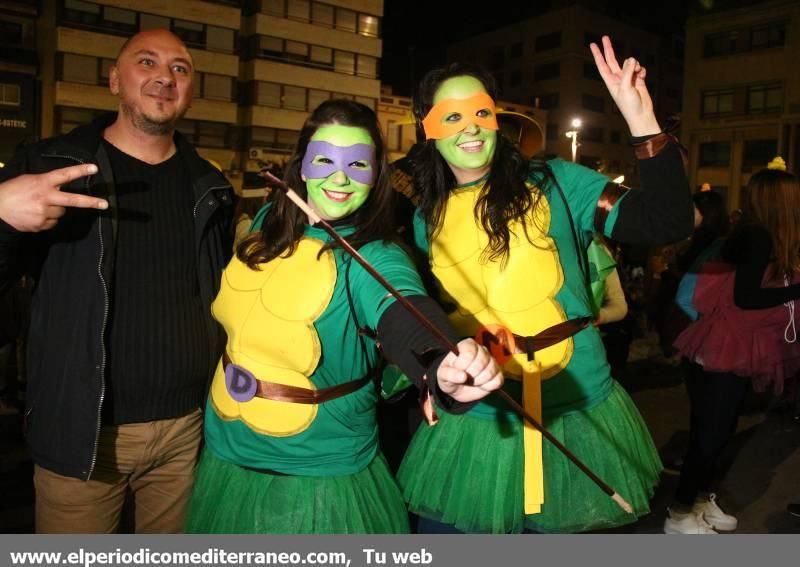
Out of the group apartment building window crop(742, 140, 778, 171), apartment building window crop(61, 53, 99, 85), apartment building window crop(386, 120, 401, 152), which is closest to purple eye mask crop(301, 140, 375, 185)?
apartment building window crop(61, 53, 99, 85)

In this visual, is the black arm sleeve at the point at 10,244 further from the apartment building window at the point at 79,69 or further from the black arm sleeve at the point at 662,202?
the apartment building window at the point at 79,69

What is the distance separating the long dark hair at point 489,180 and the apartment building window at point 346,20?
31.4 meters

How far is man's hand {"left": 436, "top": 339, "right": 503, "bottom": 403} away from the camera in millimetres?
1540

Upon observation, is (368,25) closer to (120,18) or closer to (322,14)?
(322,14)

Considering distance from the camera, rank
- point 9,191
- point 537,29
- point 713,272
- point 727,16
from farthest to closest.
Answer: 1. point 537,29
2. point 727,16
3. point 713,272
4. point 9,191

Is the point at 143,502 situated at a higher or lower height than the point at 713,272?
lower

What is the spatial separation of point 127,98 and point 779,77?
34.9 metres

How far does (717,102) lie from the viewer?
111ft

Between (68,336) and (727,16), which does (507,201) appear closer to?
(68,336)

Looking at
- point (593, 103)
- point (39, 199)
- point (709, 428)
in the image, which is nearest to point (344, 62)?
point (593, 103)

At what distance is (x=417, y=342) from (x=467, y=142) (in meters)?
1.02

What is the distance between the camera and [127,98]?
253 centimetres

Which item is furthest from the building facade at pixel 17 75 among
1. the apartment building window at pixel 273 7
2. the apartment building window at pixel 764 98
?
the apartment building window at pixel 764 98

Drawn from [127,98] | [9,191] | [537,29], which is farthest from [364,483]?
[537,29]
